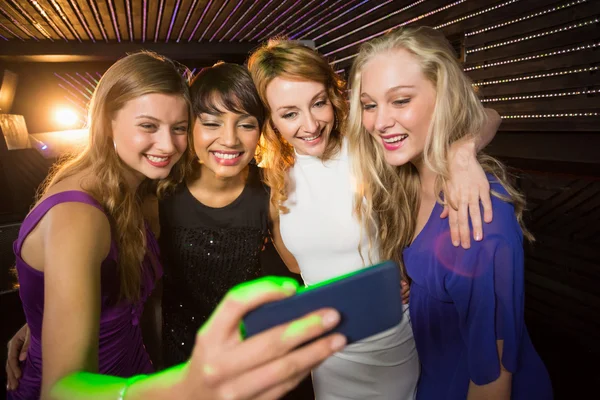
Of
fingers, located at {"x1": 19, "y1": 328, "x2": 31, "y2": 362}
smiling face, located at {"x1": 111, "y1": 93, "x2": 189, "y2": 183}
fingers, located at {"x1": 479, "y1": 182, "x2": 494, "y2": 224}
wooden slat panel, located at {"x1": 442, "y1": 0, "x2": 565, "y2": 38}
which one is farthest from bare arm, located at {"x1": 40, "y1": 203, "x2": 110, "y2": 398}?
wooden slat panel, located at {"x1": 442, "y1": 0, "x2": 565, "y2": 38}

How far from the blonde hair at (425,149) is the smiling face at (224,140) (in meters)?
0.47

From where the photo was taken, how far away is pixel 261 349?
409 millimetres

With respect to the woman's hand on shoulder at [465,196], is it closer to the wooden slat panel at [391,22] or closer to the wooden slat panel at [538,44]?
the wooden slat panel at [538,44]

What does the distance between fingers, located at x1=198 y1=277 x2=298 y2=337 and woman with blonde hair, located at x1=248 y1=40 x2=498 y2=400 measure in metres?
1.08

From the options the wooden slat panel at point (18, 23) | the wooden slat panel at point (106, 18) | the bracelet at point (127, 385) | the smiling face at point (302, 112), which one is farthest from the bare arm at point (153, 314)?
the wooden slat panel at point (18, 23)

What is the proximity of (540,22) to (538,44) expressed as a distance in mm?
173

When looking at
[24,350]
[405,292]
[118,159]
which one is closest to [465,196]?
[405,292]

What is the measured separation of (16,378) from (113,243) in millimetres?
709

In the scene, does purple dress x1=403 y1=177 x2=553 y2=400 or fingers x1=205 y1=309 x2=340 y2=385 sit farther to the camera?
purple dress x1=403 y1=177 x2=553 y2=400

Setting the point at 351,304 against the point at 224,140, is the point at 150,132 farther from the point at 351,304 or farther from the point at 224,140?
the point at 351,304

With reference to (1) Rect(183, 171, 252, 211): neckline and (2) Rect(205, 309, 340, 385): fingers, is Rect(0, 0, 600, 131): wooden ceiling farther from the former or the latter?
(2) Rect(205, 309, 340, 385): fingers

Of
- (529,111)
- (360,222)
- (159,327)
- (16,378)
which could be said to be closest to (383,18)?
(529,111)

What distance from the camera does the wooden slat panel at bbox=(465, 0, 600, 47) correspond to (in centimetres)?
269

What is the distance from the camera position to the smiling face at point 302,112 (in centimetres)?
163
